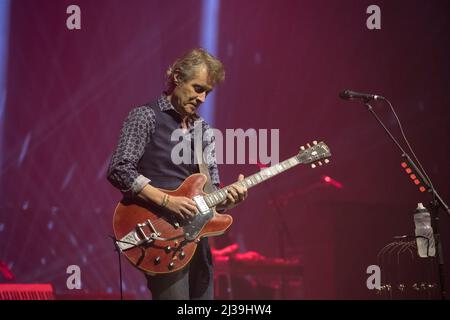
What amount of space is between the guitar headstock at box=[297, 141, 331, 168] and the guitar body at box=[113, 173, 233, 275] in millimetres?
1002

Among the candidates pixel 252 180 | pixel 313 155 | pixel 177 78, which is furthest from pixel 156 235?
pixel 313 155

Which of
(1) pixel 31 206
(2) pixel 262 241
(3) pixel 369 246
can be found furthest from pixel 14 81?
(3) pixel 369 246

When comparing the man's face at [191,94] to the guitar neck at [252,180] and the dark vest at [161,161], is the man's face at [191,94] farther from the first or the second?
the guitar neck at [252,180]

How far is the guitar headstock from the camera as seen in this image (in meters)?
3.75

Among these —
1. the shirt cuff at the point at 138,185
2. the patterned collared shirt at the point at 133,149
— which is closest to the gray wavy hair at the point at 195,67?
the patterned collared shirt at the point at 133,149

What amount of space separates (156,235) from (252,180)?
792 mm

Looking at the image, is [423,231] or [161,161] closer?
[161,161]

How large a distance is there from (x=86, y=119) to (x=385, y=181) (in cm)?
363

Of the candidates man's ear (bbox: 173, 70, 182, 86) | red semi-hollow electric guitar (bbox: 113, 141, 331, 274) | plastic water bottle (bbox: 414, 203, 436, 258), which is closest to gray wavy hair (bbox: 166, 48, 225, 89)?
man's ear (bbox: 173, 70, 182, 86)

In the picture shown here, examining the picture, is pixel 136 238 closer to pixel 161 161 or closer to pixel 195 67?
pixel 161 161

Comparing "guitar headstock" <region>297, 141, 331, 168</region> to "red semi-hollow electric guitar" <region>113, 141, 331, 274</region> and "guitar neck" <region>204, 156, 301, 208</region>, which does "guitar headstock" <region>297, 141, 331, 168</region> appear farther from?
"red semi-hollow electric guitar" <region>113, 141, 331, 274</region>

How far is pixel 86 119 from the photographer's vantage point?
657 cm

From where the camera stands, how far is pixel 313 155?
379 cm

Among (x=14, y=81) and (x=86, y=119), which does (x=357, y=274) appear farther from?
(x=14, y=81)
